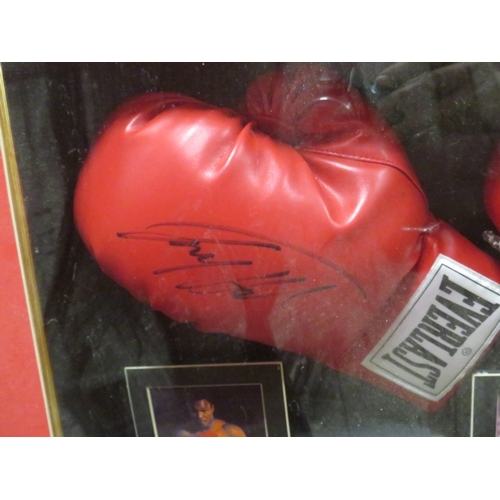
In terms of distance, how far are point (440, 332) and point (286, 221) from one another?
23 centimetres

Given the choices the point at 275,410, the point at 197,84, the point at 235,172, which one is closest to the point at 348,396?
the point at 275,410

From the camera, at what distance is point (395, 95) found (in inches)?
24.5

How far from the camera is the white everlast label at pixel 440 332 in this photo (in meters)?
0.67

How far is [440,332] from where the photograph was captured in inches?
27.3

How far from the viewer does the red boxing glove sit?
0.65 metres

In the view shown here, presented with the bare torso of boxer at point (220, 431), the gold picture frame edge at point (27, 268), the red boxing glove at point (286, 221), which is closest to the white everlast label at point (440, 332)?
the red boxing glove at point (286, 221)

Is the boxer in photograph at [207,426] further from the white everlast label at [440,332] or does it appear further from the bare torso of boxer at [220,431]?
the white everlast label at [440,332]

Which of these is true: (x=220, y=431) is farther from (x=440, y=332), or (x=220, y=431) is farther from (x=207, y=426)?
(x=440, y=332)
